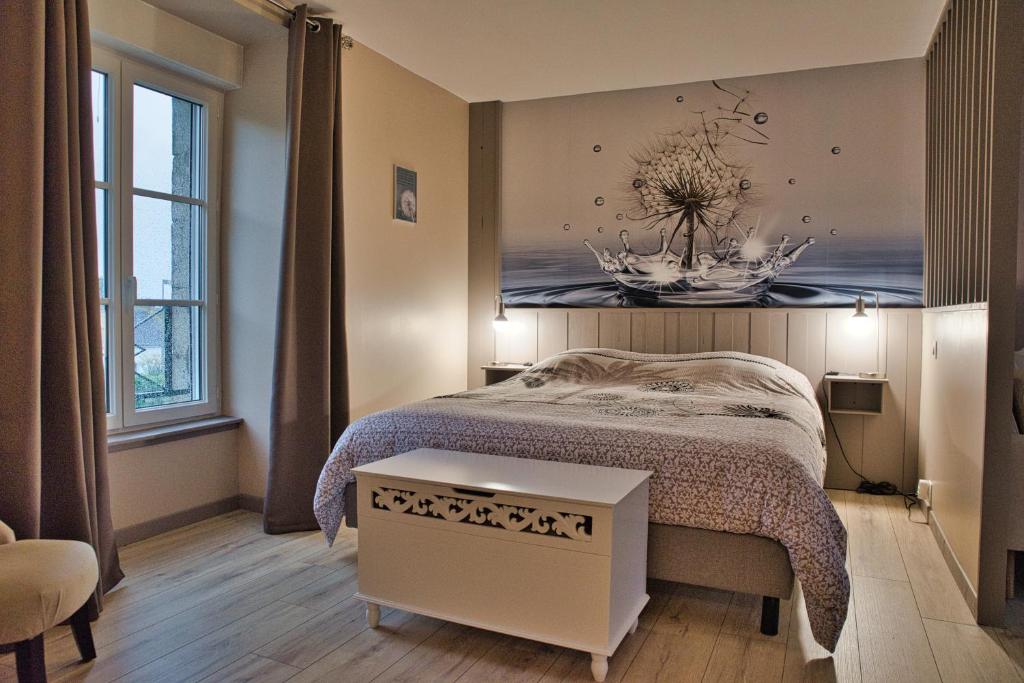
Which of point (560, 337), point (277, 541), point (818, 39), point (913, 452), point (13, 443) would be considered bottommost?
point (277, 541)

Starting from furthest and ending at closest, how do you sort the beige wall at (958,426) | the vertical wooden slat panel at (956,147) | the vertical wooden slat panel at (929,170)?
the vertical wooden slat panel at (929,170), the vertical wooden slat panel at (956,147), the beige wall at (958,426)

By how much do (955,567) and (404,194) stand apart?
121 inches

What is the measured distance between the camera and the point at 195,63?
10.2 ft

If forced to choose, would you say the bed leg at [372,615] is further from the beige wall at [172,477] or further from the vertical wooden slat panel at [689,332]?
the vertical wooden slat panel at [689,332]

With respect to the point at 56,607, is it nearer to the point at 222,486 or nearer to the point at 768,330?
the point at 222,486

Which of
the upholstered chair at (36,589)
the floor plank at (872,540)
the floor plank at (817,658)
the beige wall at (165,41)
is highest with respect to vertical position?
the beige wall at (165,41)

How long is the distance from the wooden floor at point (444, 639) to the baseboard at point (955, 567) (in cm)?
3

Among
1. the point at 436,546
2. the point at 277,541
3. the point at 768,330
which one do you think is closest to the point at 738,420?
the point at 436,546

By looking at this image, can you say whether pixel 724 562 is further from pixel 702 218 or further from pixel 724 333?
pixel 702 218

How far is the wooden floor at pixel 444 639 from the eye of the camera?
1889 mm

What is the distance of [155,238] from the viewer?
10.1 ft

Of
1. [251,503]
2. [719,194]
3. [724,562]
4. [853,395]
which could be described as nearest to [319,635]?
[724,562]

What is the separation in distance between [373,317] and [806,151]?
2.56 m

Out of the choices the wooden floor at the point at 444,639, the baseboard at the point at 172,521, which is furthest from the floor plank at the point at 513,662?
the baseboard at the point at 172,521
